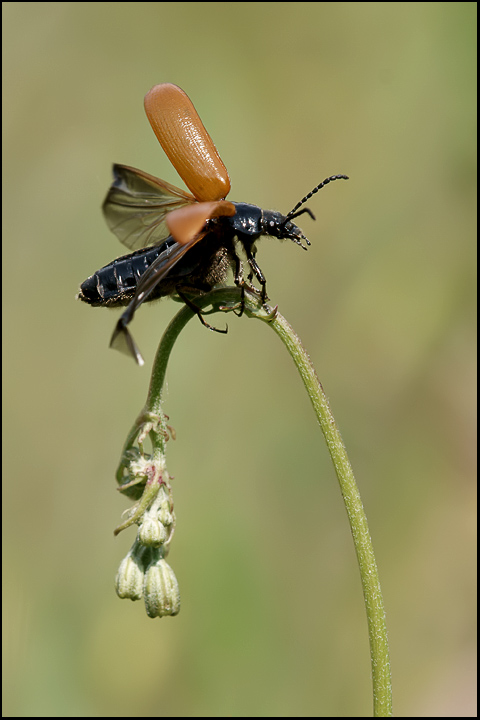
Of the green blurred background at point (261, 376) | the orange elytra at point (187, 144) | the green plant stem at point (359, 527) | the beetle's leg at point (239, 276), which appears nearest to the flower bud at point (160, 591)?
the green plant stem at point (359, 527)

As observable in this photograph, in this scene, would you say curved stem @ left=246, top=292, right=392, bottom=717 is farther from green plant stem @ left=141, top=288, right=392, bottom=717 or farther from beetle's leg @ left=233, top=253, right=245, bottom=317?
beetle's leg @ left=233, top=253, right=245, bottom=317

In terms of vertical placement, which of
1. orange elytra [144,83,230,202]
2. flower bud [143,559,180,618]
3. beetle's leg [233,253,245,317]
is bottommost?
flower bud [143,559,180,618]

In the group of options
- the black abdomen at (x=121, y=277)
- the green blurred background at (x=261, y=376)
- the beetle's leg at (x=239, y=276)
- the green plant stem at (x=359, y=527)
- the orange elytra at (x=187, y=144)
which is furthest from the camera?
the green blurred background at (x=261, y=376)

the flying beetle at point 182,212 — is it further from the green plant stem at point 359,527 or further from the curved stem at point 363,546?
the curved stem at point 363,546

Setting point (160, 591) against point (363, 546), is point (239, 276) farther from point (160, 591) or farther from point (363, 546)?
point (160, 591)

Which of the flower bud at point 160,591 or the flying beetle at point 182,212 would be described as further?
the flower bud at point 160,591

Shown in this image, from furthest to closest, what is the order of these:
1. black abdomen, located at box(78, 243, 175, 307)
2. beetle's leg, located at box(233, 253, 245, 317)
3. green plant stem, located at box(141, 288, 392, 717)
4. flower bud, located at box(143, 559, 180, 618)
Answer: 1. black abdomen, located at box(78, 243, 175, 307)
2. flower bud, located at box(143, 559, 180, 618)
3. beetle's leg, located at box(233, 253, 245, 317)
4. green plant stem, located at box(141, 288, 392, 717)

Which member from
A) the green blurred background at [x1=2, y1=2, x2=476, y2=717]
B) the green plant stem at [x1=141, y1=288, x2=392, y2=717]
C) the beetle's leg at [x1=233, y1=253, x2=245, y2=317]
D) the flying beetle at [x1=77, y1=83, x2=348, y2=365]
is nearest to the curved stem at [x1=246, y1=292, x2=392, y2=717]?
the green plant stem at [x1=141, y1=288, x2=392, y2=717]
